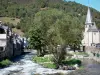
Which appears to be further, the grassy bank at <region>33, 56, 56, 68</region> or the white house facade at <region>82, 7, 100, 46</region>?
the white house facade at <region>82, 7, 100, 46</region>

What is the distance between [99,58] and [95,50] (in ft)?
80.4

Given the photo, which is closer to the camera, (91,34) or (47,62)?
(47,62)

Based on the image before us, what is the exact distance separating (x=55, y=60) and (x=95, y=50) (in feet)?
151

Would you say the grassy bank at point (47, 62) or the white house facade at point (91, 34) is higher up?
the white house facade at point (91, 34)

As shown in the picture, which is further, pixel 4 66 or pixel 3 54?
pixel 3 54

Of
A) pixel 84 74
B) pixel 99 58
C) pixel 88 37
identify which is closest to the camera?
pixel 84 74

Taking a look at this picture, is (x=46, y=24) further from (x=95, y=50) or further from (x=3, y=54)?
(x=95, y=50)

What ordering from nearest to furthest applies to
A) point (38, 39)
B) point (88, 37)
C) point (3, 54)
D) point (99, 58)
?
1. point (3, 54)
2. point (99, 58)
3. point (38, 39)
4. point (88, 37)

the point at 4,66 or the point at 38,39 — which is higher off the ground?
the point at 38,39

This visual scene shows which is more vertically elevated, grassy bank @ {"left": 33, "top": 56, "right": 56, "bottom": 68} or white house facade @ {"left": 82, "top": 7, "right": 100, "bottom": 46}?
white house facade @ {"left": 82, "top": 7, "right": 100, "bottom": 46}

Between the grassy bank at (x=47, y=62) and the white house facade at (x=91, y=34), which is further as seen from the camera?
the white house facade at (x=91, y=34)

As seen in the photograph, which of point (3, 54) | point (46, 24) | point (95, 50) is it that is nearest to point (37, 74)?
point (3, 54)

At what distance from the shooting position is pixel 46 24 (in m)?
84.3

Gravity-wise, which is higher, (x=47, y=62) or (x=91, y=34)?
(x=91, y=34)
